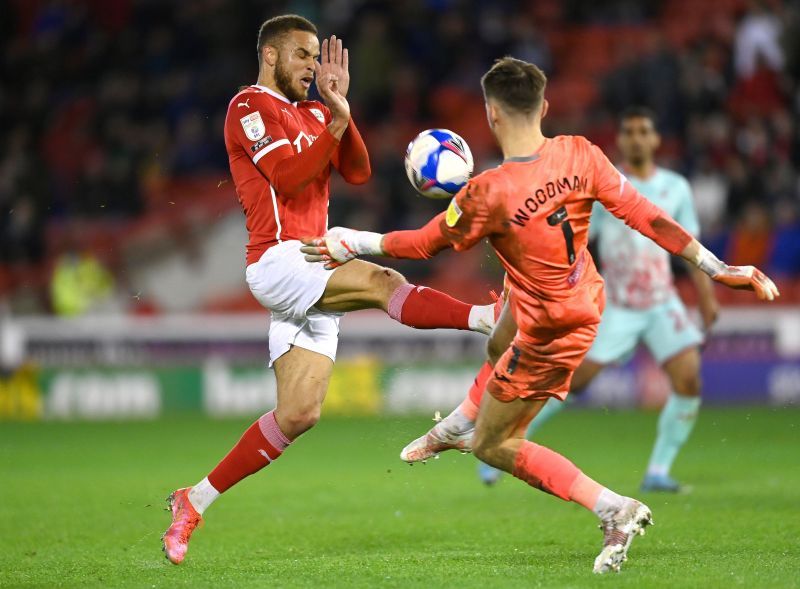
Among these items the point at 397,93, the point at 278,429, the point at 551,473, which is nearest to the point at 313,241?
the point at 278,429

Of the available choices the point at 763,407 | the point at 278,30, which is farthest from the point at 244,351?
the point at 278,30

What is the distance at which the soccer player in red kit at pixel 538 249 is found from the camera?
5.27 metres

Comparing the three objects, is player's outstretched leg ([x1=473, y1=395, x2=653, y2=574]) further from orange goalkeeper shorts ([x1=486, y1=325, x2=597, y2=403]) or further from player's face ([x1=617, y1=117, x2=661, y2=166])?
player's face ([x1=617, y1=117, x2=661, y2=166])

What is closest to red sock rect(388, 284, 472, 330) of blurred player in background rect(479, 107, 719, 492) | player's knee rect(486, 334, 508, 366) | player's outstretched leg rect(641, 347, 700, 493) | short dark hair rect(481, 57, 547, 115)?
player's knee rect(486, 334, 508, 366)

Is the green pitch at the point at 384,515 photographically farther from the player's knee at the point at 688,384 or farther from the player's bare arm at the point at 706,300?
the player's bare arm at the point at 706,300

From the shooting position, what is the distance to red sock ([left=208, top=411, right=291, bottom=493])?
620cm

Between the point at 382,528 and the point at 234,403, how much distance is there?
7725 millimetres

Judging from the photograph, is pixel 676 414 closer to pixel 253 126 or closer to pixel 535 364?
pixel 535 364

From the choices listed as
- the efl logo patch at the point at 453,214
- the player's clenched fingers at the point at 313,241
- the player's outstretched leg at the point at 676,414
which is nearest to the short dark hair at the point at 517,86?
the efl logo patch at the point at 453,214

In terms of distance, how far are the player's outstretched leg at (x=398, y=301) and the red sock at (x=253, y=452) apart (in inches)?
25.8

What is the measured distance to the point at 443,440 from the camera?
622cm

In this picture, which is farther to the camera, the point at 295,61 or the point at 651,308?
the point at 651,308

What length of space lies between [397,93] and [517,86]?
1160cm

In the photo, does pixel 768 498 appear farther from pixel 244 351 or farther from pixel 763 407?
pixel 244 351
